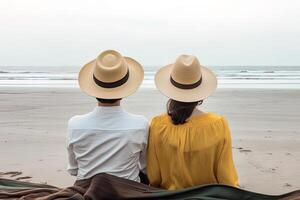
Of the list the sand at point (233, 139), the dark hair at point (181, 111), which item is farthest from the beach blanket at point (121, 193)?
the sand at point (233, 139)

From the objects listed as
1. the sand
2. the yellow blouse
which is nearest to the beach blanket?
the yellow blouse

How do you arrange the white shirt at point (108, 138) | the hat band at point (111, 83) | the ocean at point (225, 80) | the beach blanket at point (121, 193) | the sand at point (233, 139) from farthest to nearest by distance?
the ocean at point (225, 80)
the sand at point (233, 139)
the hat band at point (111, 83)
the white shirt at point (108, 138)
the beach blanket at point (121, 193)

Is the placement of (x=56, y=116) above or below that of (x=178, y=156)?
below

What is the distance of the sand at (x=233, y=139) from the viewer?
5223 mm

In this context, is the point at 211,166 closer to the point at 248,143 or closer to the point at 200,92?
the point at 200,92

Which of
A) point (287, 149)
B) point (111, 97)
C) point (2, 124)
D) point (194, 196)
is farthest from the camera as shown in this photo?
point (2, 124)

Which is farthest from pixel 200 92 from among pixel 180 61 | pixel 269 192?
pixel 269 192

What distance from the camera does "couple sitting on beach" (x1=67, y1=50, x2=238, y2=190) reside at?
2.92 metres

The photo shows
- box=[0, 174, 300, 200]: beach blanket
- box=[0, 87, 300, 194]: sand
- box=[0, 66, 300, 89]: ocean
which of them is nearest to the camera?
box=[0, 174, 300, 200]: beach blanket

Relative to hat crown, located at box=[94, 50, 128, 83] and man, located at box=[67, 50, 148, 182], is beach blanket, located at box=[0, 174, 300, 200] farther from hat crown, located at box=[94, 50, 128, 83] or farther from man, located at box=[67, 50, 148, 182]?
hat crown, located at box=[94, 50, 128, 83]

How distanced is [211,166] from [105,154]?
2.15ft

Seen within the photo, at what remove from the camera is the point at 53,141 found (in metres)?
7.19

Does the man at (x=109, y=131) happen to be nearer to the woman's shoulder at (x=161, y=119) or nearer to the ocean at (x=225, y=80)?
the woman's shoulder at (x=161, y=119)

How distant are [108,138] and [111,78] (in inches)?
14.8
